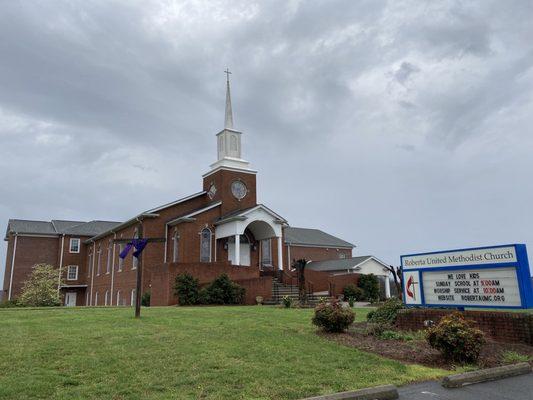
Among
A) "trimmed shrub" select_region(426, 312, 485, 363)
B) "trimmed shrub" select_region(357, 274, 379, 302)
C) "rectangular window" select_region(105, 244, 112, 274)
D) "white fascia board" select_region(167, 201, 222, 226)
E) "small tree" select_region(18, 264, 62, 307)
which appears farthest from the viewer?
"rectangular window" select_region(105, 244, 112, 274)

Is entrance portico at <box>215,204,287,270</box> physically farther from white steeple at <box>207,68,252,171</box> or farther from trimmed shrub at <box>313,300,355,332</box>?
trimmed shrub at <box>313,300,355,332</box>

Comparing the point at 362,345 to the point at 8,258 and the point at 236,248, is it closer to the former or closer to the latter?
the point at 236,248

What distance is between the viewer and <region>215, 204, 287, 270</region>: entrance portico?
3284 cm

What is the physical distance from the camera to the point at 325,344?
10758mm

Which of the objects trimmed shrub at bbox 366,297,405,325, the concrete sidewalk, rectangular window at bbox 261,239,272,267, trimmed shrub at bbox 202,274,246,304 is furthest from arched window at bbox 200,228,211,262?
the concrete sidewalk

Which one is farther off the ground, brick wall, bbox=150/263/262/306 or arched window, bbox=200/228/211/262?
arched window, bbox=200/228/211/262

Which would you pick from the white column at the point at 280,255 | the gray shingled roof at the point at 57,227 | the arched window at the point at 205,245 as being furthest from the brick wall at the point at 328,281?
the gray shingled roof at the point at 57,227

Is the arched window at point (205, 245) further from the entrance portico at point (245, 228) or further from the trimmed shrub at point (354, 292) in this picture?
the trimmed shrub at point (354, 292)

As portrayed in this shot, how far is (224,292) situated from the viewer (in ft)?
88.9

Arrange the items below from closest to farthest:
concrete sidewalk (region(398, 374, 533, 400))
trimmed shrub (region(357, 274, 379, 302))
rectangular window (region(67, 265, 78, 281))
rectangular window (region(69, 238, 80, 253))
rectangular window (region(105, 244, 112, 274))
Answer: concrete sidewalk (region(398, 374, 533, 400)) < trimmed shrub (region(357, 274, 379, 302)) < rectangular window (region(105, 244, 112, 274)) < rectangular window (region(67, 265, 78, 281)) < rectangular window (region(69, 238, 80, 253))

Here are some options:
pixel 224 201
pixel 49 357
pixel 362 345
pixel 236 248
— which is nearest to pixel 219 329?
pixel 362 345

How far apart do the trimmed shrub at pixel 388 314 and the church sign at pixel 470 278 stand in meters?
0.47

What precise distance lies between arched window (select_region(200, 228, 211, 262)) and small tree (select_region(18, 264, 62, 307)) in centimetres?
1692

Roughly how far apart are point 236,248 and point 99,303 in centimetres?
1954
